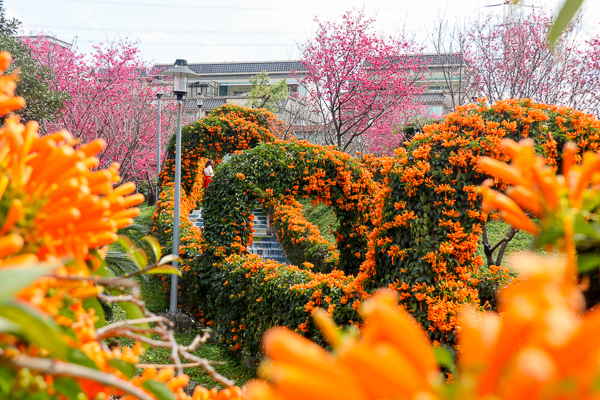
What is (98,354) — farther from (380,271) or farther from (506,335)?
(380,271)

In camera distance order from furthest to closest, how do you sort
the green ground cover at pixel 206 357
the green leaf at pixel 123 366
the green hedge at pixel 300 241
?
the green hedge at pixel 300 241 < the green ground cover at pixel 206 357 < the green leaf at pixel 123 366

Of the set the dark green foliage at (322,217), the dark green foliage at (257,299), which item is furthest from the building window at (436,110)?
the dark green foliage at (257,299)

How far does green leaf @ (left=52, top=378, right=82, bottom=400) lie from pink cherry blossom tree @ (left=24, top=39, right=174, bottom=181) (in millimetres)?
9730

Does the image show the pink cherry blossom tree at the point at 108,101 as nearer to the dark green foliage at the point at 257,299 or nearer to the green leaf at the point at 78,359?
the dark green foliage at the point at 257,299

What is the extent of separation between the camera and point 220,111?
11750mm

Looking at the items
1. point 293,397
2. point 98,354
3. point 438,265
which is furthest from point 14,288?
point 438,265

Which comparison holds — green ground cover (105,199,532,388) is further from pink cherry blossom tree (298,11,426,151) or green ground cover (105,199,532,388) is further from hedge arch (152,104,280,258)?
pink cherry blossom tree (298,11,426,151)

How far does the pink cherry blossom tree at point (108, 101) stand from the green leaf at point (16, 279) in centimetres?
989

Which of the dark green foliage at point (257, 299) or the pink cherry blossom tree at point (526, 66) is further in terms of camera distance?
the pink cherry blossom tree at point (526, 66)

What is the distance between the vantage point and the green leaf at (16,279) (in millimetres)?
327

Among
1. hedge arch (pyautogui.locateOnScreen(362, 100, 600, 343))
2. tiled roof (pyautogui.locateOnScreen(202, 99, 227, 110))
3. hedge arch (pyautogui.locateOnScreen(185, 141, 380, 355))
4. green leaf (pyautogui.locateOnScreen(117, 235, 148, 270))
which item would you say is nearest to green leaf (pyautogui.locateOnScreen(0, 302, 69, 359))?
green leaf (pyautogui.locateOnScreen(117, 235, 148, 270))

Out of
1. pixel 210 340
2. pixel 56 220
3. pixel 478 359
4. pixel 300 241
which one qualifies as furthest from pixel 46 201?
pixel 300 241

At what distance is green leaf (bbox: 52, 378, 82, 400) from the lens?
52 cm

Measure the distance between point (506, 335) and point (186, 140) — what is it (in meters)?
11.7
